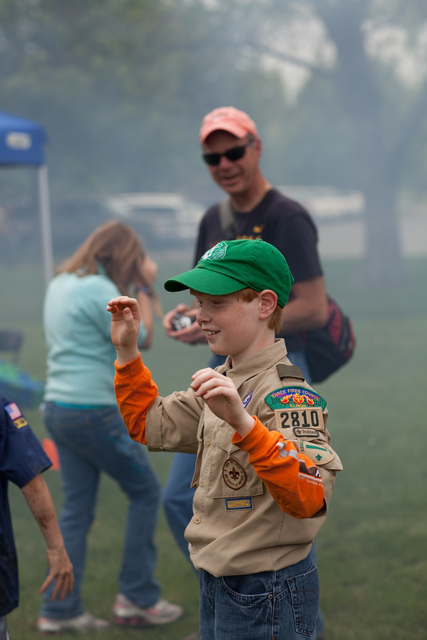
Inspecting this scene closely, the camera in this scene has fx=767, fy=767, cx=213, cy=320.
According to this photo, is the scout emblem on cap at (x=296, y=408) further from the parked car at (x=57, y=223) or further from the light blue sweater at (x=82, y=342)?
the parked car at (x=57, y=223)

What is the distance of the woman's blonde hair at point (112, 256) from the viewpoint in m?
3.52

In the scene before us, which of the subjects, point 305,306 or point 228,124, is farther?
point 228,124

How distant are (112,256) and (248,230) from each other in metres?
0.81

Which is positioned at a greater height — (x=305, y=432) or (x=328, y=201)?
(x=328, y=201)

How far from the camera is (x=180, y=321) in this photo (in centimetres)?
312

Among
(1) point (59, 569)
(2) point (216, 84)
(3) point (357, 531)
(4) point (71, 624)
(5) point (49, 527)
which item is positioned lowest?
(4) point (71, 624)

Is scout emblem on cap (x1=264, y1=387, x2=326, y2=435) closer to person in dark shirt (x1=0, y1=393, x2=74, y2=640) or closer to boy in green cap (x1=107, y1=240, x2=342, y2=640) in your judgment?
boy in green cap (x1=107, y1=240, x2=342, y2=640)

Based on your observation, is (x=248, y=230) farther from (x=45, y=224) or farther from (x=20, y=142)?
(x=45, y=224)

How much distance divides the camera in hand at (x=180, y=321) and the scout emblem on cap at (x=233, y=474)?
129 centimetres

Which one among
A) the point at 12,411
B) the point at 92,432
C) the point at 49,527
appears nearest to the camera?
the point at 12,411

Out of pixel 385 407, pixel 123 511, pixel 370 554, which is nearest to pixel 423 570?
pixel 370 554

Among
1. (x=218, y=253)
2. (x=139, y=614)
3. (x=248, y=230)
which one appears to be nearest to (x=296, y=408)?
(x=218, y=253)

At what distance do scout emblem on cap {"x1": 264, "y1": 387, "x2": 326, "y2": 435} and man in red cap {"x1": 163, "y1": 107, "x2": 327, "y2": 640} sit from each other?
1.14 metres

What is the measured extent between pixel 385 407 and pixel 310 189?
35.2ft
